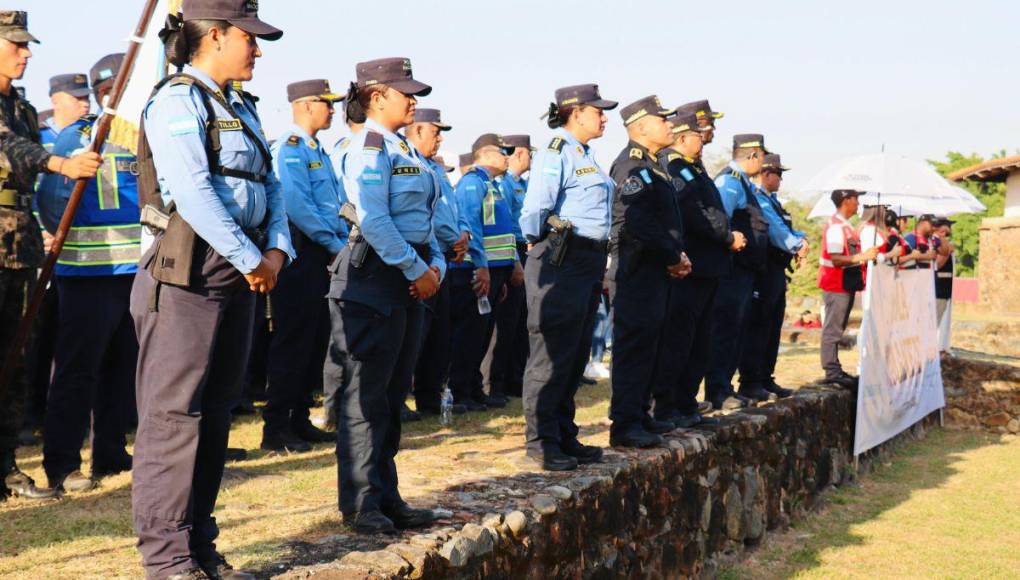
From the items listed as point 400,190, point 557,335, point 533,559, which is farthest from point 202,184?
point 557,335

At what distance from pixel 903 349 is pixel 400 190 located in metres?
7.86

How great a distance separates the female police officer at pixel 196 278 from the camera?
11.3 feet

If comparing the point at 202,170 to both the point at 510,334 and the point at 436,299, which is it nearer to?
the point at 436,299

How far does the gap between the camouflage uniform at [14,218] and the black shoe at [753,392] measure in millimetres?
5906

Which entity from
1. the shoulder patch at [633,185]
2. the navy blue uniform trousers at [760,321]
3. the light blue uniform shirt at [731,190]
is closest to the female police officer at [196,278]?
the shoulder patch at [633,185]

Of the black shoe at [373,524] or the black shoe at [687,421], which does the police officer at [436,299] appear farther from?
the black shoe at [373,524]

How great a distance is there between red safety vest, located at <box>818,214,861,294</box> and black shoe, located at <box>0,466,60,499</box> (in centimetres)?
714

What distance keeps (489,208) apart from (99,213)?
13.2ft

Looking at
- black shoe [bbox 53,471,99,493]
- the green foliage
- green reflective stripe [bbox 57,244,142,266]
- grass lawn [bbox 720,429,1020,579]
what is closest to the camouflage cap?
green reflective stripe [bbox 57,244,142,266]

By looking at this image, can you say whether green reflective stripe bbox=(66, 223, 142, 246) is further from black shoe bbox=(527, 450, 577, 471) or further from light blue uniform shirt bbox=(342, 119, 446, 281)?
Result: black shoe bbox=(527, 450, 577, 471)

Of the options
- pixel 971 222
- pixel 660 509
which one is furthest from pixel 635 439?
pixel 971 222

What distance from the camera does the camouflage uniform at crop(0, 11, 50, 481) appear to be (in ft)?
15.9

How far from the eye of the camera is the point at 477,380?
8.91m

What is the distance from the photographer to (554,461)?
587 centimetres
